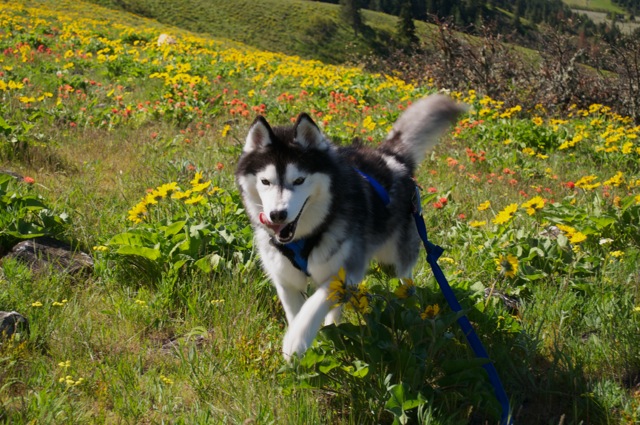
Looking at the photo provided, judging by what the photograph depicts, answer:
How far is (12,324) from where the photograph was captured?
322cm

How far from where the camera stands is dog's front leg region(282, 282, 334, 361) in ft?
9.69

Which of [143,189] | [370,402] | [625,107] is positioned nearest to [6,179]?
[143,189]

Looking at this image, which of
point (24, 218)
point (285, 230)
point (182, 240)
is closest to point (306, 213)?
point (285, 230)

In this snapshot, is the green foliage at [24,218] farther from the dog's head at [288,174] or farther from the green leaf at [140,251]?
the dog's head at [288,174]

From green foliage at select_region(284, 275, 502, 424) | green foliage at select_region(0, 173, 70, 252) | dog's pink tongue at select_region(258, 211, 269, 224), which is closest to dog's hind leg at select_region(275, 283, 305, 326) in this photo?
dog's pink tongue at select_region(258, 211, 269, 224)

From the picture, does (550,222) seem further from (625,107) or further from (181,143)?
(625,107)

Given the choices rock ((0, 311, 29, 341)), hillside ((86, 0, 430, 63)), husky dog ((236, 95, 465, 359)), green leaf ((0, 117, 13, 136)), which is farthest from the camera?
hillside ((86, 0, 430, 63))

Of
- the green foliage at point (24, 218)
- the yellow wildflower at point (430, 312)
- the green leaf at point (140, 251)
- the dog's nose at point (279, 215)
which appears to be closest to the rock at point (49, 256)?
the green foliage at point (24, 218)

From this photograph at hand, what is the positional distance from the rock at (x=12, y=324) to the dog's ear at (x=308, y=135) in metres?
1.91

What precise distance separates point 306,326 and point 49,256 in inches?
88.8

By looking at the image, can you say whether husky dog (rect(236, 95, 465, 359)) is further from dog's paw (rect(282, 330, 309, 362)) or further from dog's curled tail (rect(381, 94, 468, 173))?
dog's curled tail (rect(381, 94, 468, 173))

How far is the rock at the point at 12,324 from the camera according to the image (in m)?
3.18

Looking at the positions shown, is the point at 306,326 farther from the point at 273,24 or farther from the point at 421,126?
the point at 273,24

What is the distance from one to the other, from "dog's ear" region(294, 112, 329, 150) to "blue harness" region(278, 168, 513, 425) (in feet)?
1.66
